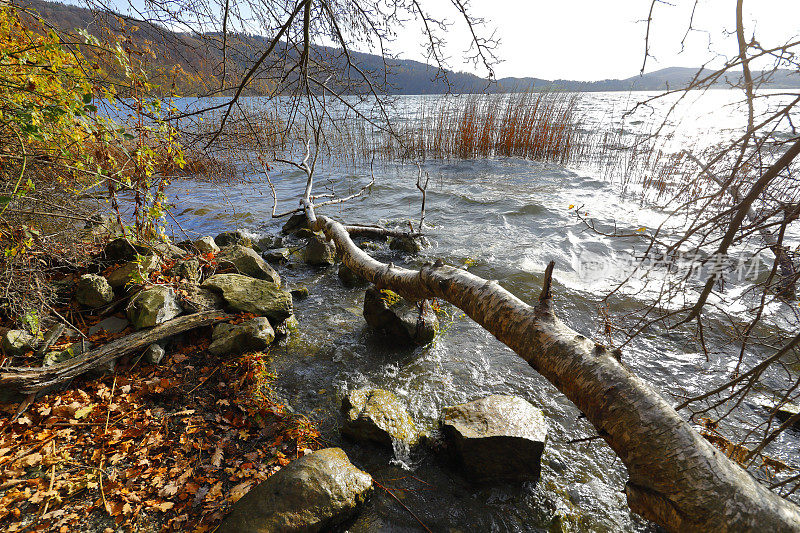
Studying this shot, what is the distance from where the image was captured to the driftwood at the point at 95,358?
7.85 feet

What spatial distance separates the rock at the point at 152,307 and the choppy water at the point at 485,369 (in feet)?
3.76

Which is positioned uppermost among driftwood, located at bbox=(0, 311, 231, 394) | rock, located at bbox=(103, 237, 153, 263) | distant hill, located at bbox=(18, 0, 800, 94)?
distant hill, located at bbox=(18, 0, 800, 94)

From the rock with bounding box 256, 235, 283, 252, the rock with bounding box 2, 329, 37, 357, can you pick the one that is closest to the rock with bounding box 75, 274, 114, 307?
the rock with bounding box 2, 329, 37, 357

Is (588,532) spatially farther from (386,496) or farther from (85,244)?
(85,244)

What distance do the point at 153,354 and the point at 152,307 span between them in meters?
0.44

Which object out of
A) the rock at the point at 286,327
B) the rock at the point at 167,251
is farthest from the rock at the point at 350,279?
the rock at the point at 167,251

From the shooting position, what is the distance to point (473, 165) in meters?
14.0

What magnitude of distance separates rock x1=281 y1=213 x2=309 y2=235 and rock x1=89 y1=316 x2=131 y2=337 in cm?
471

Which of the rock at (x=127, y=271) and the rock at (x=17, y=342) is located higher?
the rock at (x=127, y=271)

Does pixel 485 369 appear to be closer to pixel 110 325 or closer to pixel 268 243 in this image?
pixel 110 325

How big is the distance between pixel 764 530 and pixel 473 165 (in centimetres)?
1390

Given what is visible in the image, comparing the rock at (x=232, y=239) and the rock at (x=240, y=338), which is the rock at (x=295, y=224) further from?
the rock at (x=240, y=338)

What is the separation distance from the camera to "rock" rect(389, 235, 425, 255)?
6.59 metres

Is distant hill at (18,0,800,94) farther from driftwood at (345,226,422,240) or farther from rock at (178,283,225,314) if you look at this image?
driftwood at (345,226,422,240)
